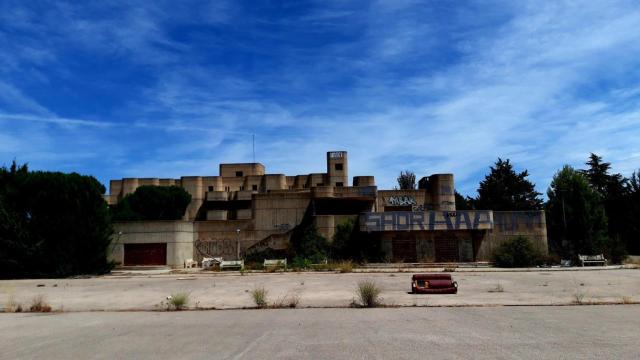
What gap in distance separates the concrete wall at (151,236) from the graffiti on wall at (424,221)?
17594mm

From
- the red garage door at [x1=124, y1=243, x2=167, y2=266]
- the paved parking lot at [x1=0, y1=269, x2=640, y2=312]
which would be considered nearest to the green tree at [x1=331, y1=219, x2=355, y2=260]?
the red garage door at [x1=124, y1=243, x2=167, y2=266]

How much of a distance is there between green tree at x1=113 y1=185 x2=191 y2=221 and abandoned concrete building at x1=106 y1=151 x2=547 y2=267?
29.7 m

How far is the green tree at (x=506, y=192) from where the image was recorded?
9494 cm

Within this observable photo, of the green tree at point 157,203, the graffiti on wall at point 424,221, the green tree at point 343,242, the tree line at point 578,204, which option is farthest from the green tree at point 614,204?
the green tree at point 157,203

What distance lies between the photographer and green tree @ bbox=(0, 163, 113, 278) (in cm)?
4031

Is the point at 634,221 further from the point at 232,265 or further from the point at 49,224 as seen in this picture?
the point at 49,224

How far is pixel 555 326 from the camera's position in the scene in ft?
39.0

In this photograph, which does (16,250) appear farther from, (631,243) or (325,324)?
(631,243)

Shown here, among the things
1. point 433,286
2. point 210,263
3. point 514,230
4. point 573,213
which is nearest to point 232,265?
point 210,263

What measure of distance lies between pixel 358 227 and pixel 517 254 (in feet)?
46.7

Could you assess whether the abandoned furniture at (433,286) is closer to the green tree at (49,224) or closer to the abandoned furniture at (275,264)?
the abandoned furniture at (275,264)

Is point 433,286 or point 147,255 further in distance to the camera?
point 147,255

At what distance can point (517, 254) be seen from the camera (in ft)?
143

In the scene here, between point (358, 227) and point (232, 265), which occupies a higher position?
point (358, 227)
